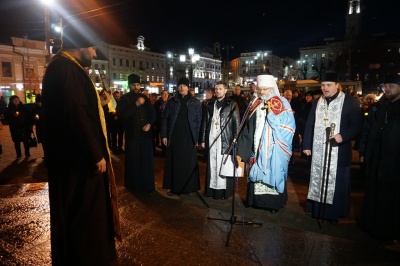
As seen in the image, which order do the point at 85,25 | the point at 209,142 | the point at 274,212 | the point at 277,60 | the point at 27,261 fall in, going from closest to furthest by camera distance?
1. the point at 27,261
2. the point at 274,212
3. the point at 209,142
4. the point at 85,25
5. the point at 277,60

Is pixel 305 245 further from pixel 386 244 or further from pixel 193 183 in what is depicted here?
pixel 193 183

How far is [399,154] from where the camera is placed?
3912 millimetres

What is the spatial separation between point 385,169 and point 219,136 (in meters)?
2.70

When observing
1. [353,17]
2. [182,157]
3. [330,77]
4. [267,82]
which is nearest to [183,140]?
[182,157]

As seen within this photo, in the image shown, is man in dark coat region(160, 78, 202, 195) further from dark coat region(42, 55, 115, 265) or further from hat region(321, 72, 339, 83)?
dark coat region(42, 55, 115, 265)

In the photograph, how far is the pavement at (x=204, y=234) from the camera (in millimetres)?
3549

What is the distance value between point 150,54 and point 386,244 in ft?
234

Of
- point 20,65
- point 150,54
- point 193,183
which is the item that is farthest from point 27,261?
point 150,54

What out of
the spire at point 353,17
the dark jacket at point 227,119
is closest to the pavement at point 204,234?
the dark jacket at point 227,119

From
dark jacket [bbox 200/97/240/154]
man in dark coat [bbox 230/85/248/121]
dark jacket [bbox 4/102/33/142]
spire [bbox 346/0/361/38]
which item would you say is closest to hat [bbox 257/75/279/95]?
dark jacket [bbox 200/97/240/154]

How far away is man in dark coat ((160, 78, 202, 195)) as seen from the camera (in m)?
5.96

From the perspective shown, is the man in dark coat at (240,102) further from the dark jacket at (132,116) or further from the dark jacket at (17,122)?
the dark jacket at (17,122)

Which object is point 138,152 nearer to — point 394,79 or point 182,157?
point 182,157

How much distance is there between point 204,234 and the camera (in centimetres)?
418
